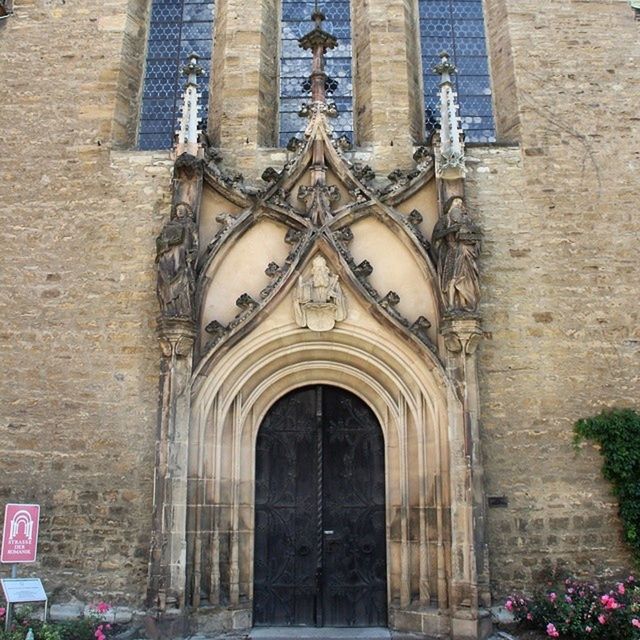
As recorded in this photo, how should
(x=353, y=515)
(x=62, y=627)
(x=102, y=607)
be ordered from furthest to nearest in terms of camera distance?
(x=353, y=515) < (x=102, y=607) < (x=62, y=627)

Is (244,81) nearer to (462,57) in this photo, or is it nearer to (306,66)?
Result: (306,66)

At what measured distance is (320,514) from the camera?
8.99 m

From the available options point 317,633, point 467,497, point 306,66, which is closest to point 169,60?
point 306,66

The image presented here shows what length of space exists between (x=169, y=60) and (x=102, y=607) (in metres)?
7.56

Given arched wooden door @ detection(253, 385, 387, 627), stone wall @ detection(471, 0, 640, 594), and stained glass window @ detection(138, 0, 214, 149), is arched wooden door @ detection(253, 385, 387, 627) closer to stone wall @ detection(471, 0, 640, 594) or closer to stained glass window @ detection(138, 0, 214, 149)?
stone wall @ detection(471, 0, 640, 594)

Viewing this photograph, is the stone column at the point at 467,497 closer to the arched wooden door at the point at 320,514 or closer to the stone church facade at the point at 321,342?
the stone church facade at the point at 321,342

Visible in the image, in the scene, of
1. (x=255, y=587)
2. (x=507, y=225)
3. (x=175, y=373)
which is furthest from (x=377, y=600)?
(x=507, y=225)

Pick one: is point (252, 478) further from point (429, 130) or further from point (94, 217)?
point (429, 130)

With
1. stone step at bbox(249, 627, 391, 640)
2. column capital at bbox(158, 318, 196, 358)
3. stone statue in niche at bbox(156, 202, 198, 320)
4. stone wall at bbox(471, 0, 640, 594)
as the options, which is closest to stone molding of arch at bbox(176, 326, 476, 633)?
stone step at bbox(249, 627, 391, 640)

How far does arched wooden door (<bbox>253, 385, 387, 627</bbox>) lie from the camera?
880 cm

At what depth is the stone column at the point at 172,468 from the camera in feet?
26.4

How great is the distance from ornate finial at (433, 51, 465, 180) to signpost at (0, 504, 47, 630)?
19.6 ft

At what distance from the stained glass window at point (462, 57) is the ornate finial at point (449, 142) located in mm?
1069

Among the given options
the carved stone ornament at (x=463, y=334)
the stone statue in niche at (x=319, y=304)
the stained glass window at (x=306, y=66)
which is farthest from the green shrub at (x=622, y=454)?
the stained glass window at (x=306, y=66)
